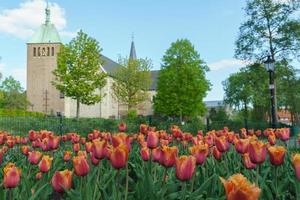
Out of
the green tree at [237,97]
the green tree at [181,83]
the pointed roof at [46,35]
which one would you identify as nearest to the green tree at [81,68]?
the green tree at [181,83]

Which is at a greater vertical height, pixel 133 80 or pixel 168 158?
pixel 133 80

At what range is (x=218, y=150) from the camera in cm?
323

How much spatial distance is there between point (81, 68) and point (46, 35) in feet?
168

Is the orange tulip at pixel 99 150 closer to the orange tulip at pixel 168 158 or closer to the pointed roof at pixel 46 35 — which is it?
the orange tulip at pixel 168 158

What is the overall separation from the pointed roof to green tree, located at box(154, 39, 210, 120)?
44.6 meters

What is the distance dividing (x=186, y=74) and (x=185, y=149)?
40388mm

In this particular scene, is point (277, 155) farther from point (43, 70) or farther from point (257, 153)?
point (43, 70)

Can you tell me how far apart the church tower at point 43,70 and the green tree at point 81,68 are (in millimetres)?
36357

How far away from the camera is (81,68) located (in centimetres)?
3756

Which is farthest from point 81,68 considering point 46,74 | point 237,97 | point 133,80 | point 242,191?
point 46,74

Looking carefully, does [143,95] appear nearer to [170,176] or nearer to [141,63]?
A: [141,63]

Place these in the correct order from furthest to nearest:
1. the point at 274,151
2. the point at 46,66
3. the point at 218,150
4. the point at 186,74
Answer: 1. the point at 46,66
2. the point at 186,74
3. the point at 218,150
4. the point at 274,151

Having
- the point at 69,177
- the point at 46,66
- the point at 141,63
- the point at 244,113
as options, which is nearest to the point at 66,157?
the point at 69,177

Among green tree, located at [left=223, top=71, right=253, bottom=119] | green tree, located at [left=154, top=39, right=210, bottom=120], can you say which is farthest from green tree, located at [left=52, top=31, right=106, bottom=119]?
green tree, located at [left=223, top=71, right=253, bottom=119]
